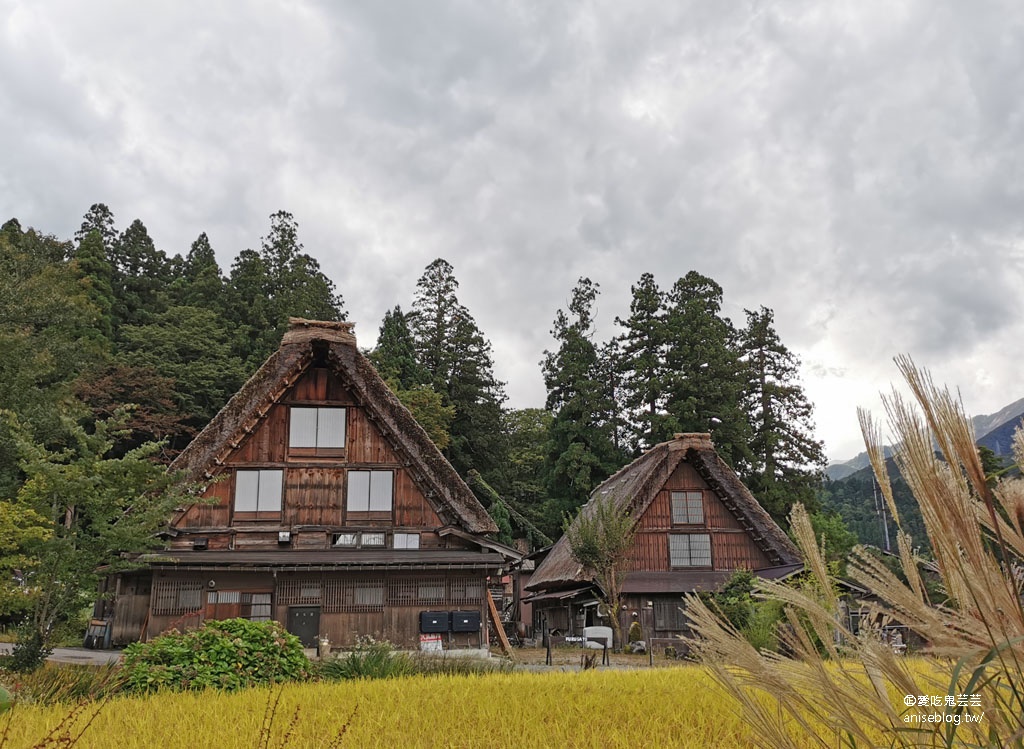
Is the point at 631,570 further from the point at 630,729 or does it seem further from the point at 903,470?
the point at 903,470

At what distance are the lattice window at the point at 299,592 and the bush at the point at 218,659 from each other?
820 centimetres

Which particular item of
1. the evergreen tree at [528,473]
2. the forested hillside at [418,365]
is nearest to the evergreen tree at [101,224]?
the forested hillside at [418,365]

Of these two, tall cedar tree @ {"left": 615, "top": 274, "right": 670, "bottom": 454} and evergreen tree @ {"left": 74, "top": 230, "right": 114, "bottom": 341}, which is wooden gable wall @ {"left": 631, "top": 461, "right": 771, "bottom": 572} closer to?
tall cedar tree @ {"left": 615, "top": 274, "right": 670, "bottom": 454}

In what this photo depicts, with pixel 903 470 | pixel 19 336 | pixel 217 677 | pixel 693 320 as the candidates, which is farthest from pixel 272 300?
pixel 903 470

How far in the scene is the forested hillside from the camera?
33500mm

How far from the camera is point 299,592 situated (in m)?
19.4

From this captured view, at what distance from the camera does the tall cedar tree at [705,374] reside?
38406 mm

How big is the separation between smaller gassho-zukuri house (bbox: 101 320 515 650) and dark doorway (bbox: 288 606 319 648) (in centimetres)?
3

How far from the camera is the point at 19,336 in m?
27.4

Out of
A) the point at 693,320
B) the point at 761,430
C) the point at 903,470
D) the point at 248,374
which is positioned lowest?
the point at 903,470

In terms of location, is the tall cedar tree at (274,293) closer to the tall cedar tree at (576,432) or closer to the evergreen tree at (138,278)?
the evergreen tree at (138,278)

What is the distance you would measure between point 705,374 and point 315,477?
24853mm

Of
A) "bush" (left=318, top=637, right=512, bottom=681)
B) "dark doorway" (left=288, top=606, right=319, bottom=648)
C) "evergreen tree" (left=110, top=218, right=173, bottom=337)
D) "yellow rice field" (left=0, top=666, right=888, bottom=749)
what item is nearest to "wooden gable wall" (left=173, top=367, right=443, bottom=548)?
"dark doorway" (left=288, top=606, right=319, bottom=648)

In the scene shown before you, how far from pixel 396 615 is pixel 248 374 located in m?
24.1
